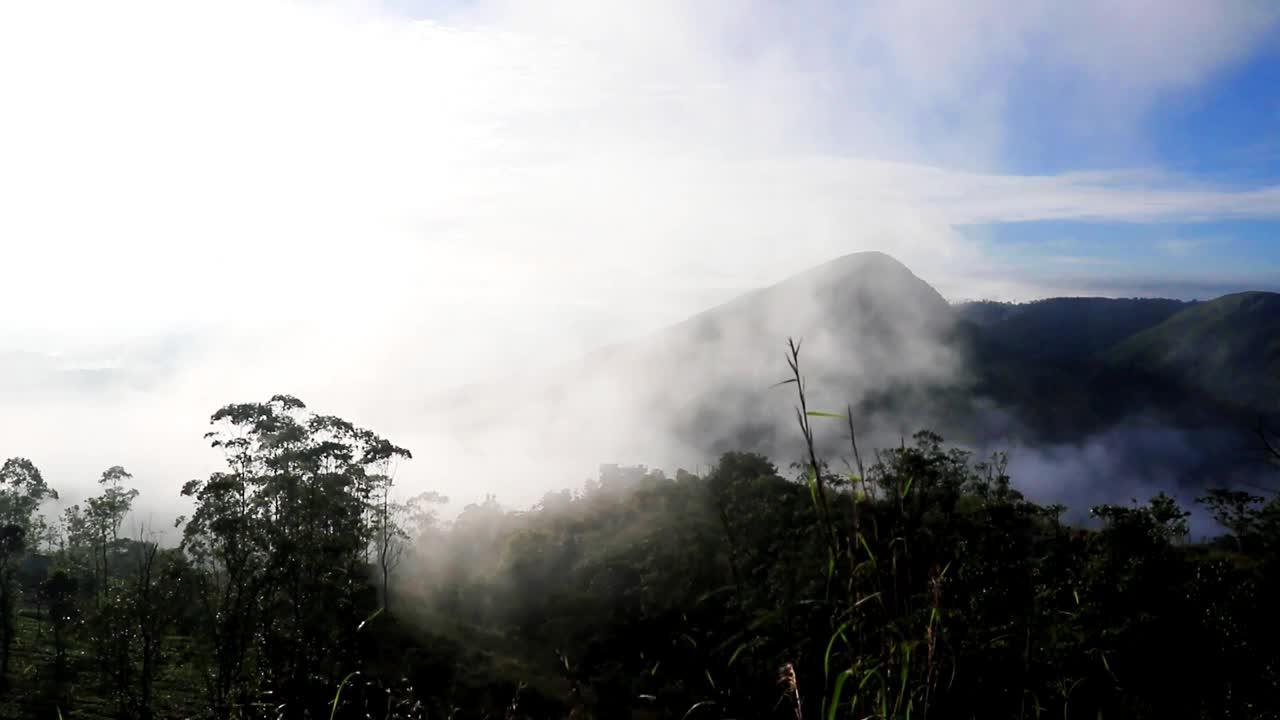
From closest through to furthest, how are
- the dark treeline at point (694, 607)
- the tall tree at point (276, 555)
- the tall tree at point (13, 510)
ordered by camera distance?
the dark treeline at point (694, 607) → the tall tree at point (276, 555) → the tall tree at point (13, 510)

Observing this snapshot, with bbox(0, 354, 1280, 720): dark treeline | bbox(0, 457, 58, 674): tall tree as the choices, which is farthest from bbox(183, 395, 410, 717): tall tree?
bbox(0, 457, 58, 674): tall tree

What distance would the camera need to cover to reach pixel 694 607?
26.9 meters

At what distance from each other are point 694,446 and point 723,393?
2103 cm

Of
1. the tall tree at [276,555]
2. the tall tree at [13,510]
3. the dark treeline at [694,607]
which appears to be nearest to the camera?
the dark treeline at [694,607]

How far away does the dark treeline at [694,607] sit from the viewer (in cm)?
322

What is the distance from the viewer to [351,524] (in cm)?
2719

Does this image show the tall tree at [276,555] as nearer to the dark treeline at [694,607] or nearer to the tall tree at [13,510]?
the dark treeline at [694,607]

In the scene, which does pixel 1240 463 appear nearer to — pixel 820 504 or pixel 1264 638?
pixel 1264 638

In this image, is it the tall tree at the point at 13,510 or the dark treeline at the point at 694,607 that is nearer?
the dark treeline at the point at 694,607

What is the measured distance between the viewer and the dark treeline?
10.6 feet

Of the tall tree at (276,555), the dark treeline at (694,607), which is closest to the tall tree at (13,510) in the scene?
the dark treeline at (694,607)

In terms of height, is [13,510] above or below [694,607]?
above

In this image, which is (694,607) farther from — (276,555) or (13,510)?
(13,510)

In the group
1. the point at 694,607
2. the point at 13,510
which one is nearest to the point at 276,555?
the point at 694,607
